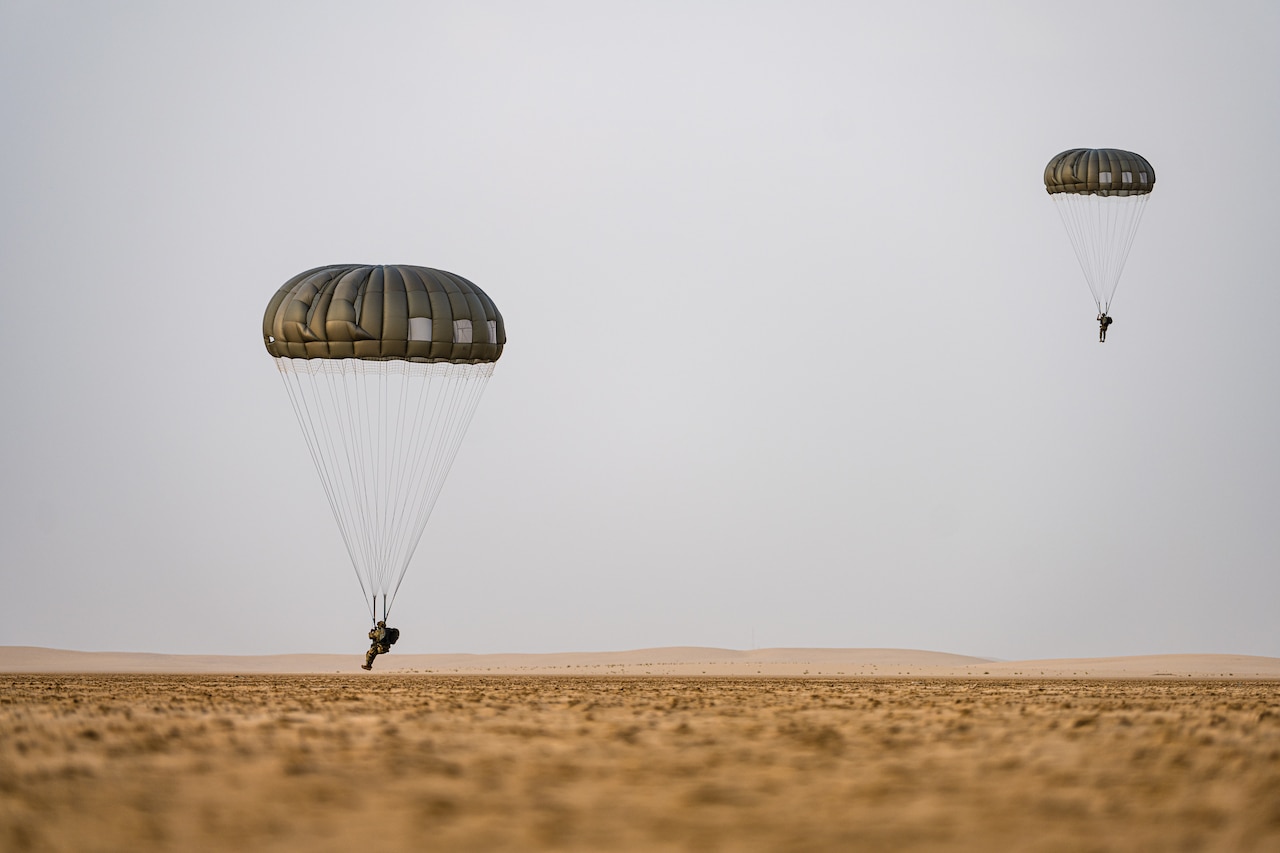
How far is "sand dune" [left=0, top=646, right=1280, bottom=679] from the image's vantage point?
67.6 m

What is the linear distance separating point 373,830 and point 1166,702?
17235 mm

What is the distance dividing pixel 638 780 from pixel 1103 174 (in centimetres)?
3212

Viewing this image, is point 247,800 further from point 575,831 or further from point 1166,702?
point 1166,702

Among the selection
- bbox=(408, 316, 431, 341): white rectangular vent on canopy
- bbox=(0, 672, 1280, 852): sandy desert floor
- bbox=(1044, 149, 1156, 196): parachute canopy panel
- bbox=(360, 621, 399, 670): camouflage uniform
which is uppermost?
bbox=(1044, 149, 1156, 196): parachute canopy panel

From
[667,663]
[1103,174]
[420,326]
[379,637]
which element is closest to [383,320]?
[420,326]

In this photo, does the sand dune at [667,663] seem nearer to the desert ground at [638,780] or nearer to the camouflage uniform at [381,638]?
the camouflage uniform at [381,638]

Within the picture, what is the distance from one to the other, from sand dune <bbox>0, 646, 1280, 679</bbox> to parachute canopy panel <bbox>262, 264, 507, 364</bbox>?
1373 inches

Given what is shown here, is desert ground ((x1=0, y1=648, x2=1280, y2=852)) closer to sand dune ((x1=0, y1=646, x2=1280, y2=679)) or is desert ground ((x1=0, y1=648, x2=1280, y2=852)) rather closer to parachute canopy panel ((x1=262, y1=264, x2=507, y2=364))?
parachute canopy panel ((x1=262, y1=264, x2=507, y2=364))

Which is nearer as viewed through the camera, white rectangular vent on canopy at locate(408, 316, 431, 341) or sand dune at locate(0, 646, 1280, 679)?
white rectangular vent on canopy at locate(408, 316, 431, 341)

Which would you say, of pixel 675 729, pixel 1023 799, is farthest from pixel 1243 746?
pixel 675 729

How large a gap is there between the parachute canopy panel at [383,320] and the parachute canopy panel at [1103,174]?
1884 centimetres

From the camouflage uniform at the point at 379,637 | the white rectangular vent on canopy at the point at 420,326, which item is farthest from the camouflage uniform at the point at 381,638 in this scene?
the white rectangular vent on canopy at the point at 420,326

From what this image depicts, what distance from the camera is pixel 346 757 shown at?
1344cm

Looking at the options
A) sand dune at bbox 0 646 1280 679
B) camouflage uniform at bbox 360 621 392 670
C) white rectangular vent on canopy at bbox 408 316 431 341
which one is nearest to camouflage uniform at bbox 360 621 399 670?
camouflage uniform at bbox 360 621 392 670
